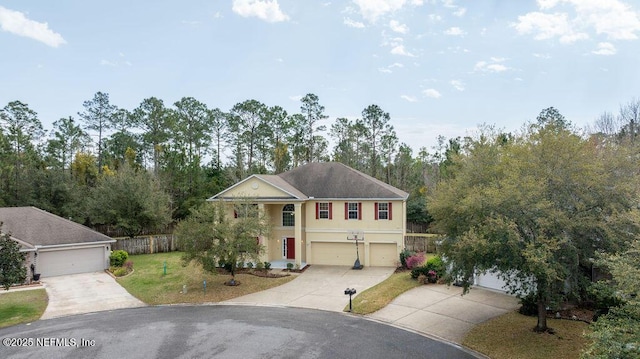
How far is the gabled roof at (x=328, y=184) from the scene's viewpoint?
84.0ft

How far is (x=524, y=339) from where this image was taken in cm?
1209

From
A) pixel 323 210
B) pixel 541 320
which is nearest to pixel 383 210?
pixel 323 210

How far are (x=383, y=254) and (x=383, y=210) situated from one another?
314 cm

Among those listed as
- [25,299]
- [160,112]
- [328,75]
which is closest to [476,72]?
[328,75]

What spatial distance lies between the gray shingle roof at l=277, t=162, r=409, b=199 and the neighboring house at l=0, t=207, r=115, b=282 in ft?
46.6

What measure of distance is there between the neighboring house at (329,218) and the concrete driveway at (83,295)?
330 inches

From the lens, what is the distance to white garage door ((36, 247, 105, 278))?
906 inches

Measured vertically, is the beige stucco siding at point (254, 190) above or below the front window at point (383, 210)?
above

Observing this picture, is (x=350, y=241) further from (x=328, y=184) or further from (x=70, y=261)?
(x=70, y=261)

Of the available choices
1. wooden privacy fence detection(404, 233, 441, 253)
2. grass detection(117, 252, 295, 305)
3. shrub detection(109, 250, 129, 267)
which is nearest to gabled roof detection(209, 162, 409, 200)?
wooden privacy fence detection(404, 233, 441, 253)

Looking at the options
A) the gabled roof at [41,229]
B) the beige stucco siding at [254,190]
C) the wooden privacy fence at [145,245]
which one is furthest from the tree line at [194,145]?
the beige stucco siding at [254,190]

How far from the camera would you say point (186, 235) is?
1916 cm

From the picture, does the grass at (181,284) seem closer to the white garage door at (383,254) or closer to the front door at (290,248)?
the front door at (290,248)

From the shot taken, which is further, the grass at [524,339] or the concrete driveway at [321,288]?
the concrete driveway at [321,288]
